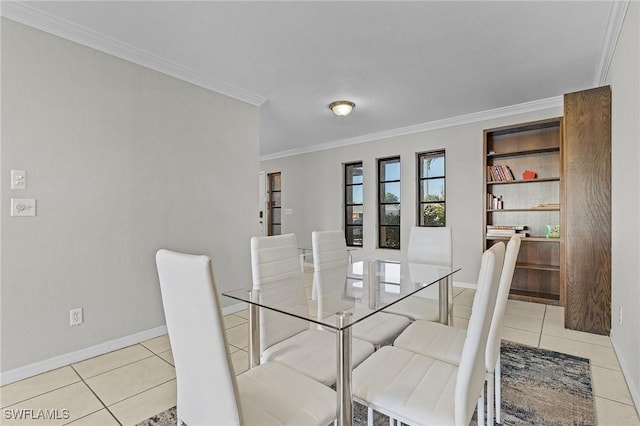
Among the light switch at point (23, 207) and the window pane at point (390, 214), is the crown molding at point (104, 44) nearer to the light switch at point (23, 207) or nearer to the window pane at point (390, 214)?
the light switch at point (23, 207)

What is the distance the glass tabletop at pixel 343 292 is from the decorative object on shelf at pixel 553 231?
244 cm

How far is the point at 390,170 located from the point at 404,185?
482mm

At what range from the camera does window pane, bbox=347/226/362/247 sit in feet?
19.3

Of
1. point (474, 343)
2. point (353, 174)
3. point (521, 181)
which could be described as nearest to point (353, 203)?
point (353, 174)

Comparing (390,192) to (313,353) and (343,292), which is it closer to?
(343,292)

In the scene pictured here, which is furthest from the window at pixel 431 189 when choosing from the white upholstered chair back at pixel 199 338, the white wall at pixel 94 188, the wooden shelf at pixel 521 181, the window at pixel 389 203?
the white upholstered chair back at pixel 199 338

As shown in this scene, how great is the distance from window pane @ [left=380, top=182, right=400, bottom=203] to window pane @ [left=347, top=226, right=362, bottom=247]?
75 centimetres

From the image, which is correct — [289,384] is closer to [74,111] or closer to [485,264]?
[485,264]

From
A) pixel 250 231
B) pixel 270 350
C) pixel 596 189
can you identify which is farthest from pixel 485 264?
pixel 250 231

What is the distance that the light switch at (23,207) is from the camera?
6.93 ft

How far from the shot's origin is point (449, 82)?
3.35m

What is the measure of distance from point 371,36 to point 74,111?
7.73ft

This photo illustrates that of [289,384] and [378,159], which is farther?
[378,159]

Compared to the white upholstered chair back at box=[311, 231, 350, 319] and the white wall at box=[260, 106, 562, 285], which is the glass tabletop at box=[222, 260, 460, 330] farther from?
the white wall at box=[260, 106, 562, 285]
